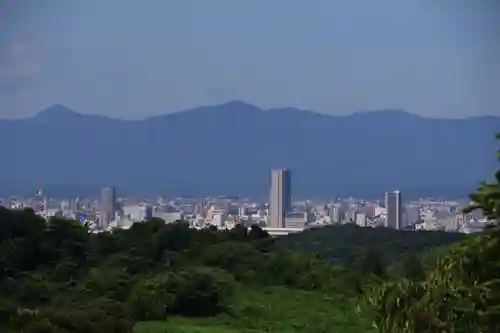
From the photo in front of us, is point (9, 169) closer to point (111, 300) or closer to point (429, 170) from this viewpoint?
point (429, 170)

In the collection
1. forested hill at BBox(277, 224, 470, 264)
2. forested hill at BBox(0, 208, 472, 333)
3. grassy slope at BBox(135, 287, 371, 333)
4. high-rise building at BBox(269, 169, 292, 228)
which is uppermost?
high-rise building at BBox(269, 169, 292, 228)

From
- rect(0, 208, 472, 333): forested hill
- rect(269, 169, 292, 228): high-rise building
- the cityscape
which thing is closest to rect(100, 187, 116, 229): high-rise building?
the cityscape

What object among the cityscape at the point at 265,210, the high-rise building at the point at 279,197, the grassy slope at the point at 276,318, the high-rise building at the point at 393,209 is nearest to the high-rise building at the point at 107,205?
the cityscape at the point at 265,210

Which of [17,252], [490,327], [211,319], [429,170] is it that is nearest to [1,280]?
[17,252]

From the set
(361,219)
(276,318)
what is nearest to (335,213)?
(361,219)

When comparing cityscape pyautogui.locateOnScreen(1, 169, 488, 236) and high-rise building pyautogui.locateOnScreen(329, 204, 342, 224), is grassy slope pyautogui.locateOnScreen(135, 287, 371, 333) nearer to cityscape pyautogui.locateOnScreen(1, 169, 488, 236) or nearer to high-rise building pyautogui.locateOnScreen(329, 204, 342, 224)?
cityscape pyautogui.locateOnScreen(1, 169, 488, 236)
